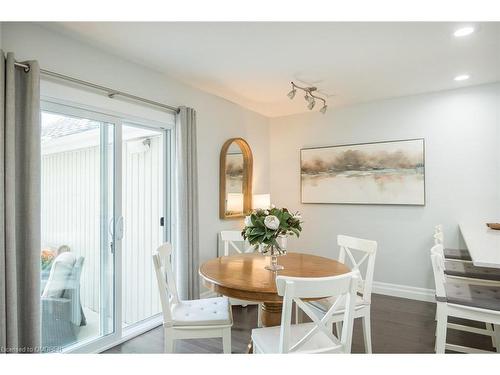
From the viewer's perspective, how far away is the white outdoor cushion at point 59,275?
2.30m

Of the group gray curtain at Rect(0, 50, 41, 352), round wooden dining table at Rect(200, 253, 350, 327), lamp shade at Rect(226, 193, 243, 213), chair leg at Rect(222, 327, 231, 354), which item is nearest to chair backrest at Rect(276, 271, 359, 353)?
round wooden dining table at Rect(200, 253, 350, 327)

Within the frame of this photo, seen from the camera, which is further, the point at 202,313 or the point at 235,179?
the point at 235,179

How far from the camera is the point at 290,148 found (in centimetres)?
462

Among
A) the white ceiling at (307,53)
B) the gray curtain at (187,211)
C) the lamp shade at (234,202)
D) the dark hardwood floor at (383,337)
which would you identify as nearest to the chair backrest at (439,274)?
the dark hardwood floor at (383,337)

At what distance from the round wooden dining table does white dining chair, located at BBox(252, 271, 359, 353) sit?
8.8 inches

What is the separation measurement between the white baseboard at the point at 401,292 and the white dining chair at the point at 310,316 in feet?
6.27

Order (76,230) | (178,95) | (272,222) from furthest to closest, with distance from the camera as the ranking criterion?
(178,95) → (76,230) → (272,222)

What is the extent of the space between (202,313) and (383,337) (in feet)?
5.55

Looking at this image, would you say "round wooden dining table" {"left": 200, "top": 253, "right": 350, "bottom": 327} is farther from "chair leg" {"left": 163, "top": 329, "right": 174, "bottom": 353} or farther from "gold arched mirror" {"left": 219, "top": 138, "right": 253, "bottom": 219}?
"gold arched mirror" {"left": 219, "top": 138, "right": 253, "bottom": 219}

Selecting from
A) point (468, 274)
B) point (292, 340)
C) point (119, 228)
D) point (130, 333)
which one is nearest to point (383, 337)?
point (468, 274)

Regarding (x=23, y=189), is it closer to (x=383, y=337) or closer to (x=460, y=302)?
(x=460, y=302)

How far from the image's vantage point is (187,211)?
3066 millimetres
